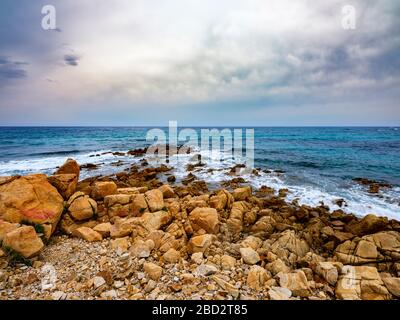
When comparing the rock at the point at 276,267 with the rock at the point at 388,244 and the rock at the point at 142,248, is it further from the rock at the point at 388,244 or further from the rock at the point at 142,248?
the rock at the point at 388,244

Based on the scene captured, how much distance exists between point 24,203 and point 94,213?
2073 millimetres

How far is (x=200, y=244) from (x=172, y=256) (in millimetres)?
921

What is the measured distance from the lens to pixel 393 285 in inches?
188

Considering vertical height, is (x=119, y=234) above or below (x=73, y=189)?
below

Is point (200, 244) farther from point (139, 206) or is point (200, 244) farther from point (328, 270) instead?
point (328, 270)

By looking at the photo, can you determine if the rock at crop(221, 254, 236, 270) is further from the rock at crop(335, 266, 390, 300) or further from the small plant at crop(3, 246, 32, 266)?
the small plant at crop(3, 246, 32, 266)

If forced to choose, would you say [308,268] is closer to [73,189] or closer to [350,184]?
[73,189]

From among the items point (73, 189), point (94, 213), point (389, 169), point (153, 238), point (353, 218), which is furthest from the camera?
point (389, 169)

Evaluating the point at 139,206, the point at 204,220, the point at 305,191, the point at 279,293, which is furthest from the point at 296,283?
the point at 305,191

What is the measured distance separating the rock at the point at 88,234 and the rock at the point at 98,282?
1.89 m

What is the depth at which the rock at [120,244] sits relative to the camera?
5693mm

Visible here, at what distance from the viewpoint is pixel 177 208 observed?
814 centimetres

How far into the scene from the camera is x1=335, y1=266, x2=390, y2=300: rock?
4.66 metres
